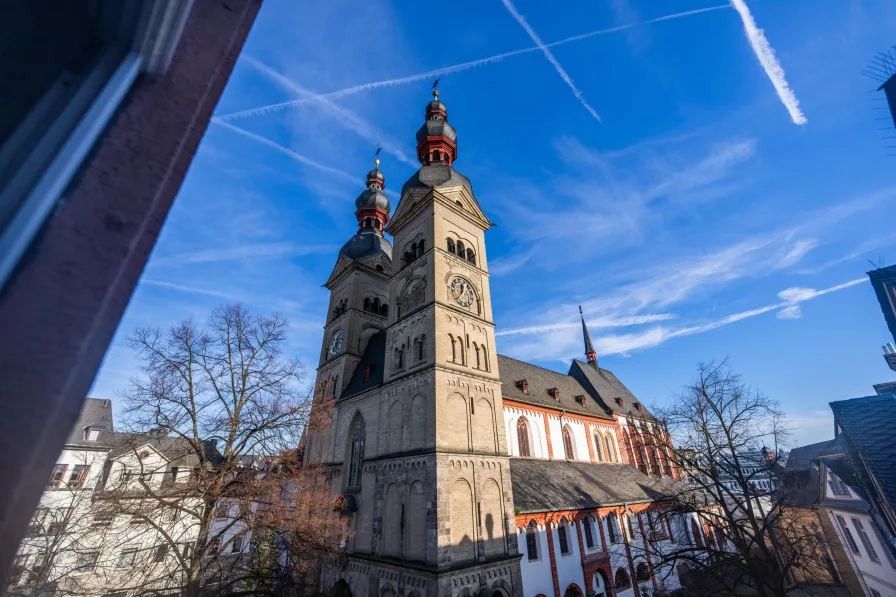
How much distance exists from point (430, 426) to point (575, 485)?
1049cm

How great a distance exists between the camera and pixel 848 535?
20000 mm

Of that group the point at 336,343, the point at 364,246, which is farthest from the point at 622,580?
the point at 364,246

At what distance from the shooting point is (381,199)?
30031 mm

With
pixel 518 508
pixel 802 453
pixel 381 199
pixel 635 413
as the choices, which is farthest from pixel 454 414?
pixel 802 453

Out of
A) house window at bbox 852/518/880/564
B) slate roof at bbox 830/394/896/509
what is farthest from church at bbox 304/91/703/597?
house window at bbox 852/518/880/564

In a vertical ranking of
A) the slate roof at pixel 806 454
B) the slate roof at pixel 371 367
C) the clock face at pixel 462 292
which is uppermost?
the clock face at pixel 462 292

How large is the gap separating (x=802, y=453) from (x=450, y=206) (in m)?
53.1

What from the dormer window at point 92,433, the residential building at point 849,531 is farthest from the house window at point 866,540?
the dormer window at point 92,433

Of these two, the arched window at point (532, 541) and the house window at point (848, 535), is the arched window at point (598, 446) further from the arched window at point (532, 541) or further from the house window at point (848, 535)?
the house window at point (848, 535)

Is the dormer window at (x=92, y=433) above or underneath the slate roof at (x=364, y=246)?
underneath

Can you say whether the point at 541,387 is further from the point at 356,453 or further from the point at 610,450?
the point at 356,453

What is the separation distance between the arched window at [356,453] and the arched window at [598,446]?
15960 mm

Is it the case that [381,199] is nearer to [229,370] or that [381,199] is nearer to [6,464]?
[229,370]

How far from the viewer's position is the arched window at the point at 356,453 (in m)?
17.3
